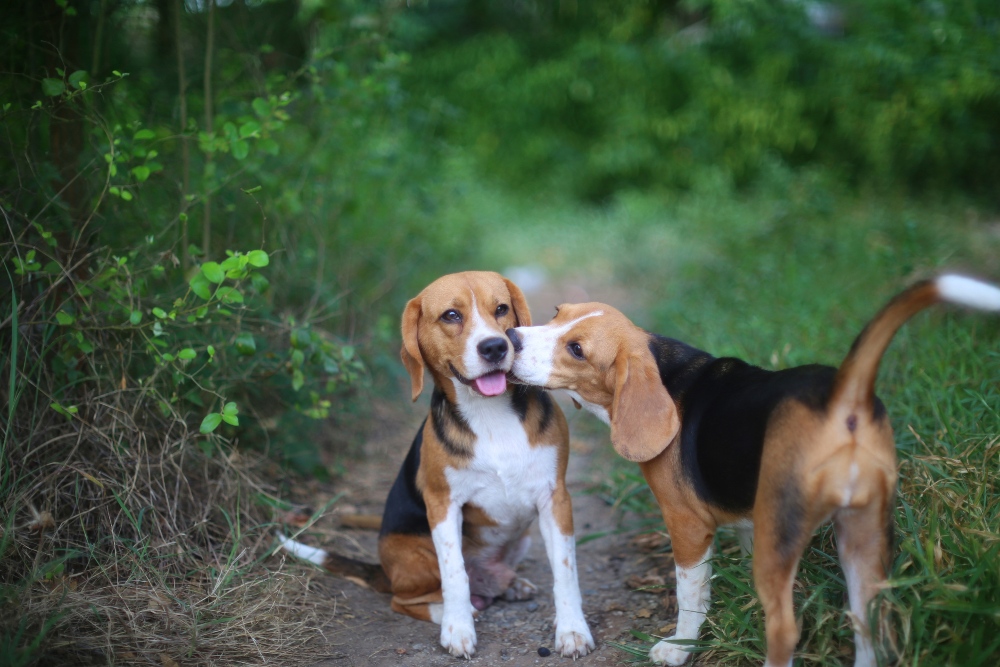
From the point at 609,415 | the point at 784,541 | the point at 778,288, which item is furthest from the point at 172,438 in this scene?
the point at 778,288

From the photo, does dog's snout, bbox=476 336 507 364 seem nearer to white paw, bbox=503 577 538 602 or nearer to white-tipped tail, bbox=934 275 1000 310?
white paw, bbox=503 577 538 602

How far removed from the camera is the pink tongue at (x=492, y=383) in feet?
11.5

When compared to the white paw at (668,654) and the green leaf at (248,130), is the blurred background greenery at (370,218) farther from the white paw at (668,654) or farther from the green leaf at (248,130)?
the white paw at (668,654)

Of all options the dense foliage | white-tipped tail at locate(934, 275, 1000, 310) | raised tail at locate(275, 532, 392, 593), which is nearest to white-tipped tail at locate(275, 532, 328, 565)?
raised tail at locate(275, 532, 392, 593)

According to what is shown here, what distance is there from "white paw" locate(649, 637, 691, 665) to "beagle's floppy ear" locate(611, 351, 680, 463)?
2.53ft

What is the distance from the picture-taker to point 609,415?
3520 mm

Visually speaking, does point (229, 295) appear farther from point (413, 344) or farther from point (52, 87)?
point (52, 87)

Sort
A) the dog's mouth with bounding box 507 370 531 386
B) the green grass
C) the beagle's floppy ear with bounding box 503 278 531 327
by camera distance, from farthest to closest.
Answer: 1. the beagle's floppy ear with bounding box 503 278 531 327
2. the dog's mouth with bounding box 507 370 531 386
3. the green grass

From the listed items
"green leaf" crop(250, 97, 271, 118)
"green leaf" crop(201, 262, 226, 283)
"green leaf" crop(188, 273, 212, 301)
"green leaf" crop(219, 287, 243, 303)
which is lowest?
"green leaf" crop(219, 287, 243, 303)

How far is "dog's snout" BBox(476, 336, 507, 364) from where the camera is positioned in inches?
136

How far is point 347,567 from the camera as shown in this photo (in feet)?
13.4

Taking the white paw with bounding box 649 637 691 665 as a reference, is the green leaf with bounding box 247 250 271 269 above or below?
above

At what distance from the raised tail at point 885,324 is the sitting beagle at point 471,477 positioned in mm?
1427

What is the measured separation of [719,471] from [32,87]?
3967 millimetres
